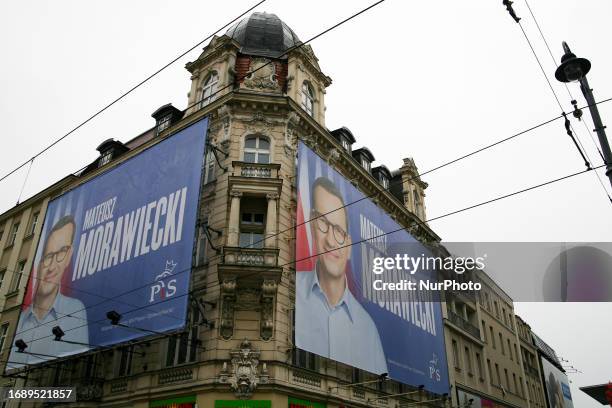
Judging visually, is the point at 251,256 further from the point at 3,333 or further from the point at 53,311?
the point at 3,333

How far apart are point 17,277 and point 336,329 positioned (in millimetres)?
22218

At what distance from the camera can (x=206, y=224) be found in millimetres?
21875

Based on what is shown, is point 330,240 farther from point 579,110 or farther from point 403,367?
point 579,110

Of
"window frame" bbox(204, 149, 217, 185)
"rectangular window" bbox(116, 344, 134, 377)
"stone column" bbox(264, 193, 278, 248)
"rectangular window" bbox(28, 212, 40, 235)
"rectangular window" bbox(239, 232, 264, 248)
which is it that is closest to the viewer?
"stone column" bbox(264, 193, 278, 248)

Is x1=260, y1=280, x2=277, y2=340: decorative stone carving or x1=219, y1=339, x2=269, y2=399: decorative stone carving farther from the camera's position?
x1=260, y1=280, x2=277, y2=340: decorative stone carving

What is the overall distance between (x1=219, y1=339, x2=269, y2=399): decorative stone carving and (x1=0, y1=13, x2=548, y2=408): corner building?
0.04 metres

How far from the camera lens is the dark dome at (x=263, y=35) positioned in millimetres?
27406

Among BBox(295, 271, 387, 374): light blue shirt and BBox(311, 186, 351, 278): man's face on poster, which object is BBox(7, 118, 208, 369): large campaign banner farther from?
BBox(311, 186, 351, 278): man's face on poster

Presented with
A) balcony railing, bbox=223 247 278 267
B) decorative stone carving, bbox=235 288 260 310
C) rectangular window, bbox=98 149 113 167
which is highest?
rectangular window, bbox=98 149 113 167

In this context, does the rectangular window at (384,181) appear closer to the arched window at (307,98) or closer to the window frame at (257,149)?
the arched window at (307,98)

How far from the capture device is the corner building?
18141mm

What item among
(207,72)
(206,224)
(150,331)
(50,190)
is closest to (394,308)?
(206,224)

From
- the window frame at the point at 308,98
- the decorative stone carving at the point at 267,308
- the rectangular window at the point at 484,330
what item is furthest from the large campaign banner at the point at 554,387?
the decorative stone carving at the point at 267,308

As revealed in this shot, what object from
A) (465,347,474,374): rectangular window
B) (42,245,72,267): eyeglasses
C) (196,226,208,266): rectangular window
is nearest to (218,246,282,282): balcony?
(196,226,208,266): rectangular window
